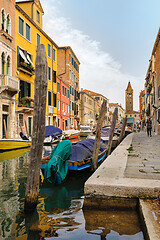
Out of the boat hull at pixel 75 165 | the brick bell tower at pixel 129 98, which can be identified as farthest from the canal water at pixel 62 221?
the brick bell tower at pixel 129 98

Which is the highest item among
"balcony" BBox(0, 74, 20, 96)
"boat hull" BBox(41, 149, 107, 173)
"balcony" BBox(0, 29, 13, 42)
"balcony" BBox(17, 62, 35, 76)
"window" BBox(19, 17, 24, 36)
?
"window" BBox(19, 17, 24, 36)

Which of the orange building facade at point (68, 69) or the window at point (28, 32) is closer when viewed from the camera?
the window at point (28, 32)

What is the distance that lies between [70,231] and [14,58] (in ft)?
53.9

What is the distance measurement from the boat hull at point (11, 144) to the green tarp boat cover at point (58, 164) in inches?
313

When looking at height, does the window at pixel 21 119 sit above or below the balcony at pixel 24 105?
below

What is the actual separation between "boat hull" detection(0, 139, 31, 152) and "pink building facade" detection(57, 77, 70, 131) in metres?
15.2

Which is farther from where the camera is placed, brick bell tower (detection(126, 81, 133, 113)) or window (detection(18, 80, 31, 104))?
brick bell tower (detection(126, 81, 133, 113))

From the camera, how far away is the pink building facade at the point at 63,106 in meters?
29.7

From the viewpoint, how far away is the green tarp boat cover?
538 centimetres

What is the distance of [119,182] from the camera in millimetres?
3717

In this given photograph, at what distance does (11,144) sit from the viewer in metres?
13.5

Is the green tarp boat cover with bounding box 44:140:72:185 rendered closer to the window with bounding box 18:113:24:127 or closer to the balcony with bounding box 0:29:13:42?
the balcony with bounding box 0:29:13:42

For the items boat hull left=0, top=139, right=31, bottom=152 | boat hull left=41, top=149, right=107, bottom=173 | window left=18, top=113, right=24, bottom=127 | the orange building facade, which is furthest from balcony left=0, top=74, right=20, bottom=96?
the orange building facade

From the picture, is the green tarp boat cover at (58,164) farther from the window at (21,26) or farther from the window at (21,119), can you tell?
the window at (21,26)
